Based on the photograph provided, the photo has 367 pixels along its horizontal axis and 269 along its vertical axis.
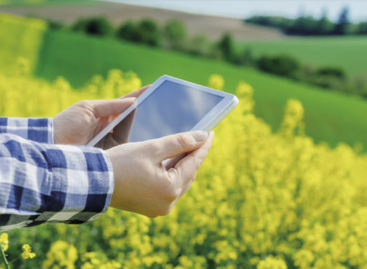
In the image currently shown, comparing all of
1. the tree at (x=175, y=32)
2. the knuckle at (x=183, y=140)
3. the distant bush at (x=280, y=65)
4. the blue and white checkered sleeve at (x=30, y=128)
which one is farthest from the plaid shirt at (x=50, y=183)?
the tree at (x=175, y=32)

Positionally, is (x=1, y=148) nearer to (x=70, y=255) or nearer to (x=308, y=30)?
(x=70, y=255)

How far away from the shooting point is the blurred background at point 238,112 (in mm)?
2994

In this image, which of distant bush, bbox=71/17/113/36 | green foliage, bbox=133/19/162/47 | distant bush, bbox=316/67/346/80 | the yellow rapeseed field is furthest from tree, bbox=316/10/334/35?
the yellow rapeseed field

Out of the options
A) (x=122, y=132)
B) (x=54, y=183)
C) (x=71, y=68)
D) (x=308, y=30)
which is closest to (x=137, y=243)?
(x=122, y=132)

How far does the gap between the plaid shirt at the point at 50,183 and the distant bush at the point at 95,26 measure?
34154 millimetres

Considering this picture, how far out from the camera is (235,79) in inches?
916

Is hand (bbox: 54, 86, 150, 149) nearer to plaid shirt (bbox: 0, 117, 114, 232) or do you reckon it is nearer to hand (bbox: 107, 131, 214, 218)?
hand (bbox: 107, 131, 214, 218)

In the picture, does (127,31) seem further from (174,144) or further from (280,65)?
(174,144)

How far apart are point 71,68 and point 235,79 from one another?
7.29 m

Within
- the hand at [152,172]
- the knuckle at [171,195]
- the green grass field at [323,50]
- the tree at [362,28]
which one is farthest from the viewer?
the tree at [362,28]

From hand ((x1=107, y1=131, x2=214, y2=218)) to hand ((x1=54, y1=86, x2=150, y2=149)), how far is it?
0.53 metres

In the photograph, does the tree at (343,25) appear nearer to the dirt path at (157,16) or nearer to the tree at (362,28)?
the tree at (362,28)

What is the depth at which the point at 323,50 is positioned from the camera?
3912 centimetres

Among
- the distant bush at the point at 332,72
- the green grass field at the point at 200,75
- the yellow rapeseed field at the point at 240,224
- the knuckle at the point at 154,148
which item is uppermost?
the knuckle at the point at 154,148
